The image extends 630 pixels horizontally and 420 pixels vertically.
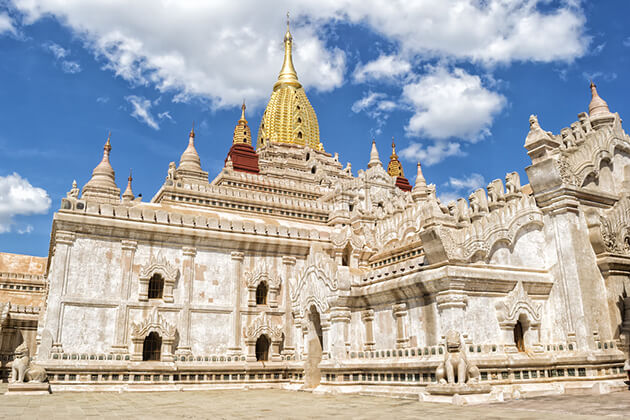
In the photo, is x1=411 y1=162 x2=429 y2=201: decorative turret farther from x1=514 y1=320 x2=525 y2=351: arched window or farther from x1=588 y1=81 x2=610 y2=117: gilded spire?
x1=514 y1=320 x2=525 y2=351: arched window

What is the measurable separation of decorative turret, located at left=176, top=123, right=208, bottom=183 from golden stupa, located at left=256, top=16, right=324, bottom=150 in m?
16.8

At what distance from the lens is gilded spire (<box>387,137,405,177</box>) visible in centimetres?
8244

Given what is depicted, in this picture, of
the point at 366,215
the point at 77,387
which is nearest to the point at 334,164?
the point at 366,215

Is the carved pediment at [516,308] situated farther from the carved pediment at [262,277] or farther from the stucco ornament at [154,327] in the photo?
the stucco ornament at [154,327]

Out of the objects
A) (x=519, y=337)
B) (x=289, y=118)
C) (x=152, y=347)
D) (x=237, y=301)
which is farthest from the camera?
(x=289, y=118)

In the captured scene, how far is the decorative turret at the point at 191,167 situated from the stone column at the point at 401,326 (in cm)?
2559

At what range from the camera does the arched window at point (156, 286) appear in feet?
85.6

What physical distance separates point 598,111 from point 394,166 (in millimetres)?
57968

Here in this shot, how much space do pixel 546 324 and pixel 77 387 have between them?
19014mm

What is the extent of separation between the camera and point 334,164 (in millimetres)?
58906

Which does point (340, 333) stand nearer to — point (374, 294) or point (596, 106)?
point (374, 294)

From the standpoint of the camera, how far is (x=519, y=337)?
1986 centimetres

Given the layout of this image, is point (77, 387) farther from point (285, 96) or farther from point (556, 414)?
point (285, 96)

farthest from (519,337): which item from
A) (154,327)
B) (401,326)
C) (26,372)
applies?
(26,372)
